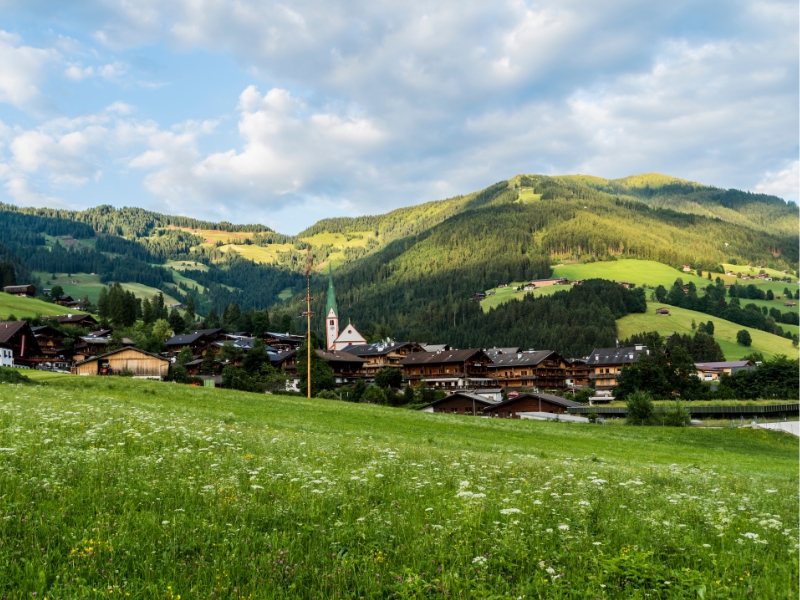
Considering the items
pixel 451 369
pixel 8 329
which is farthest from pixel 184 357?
pixel 451 369

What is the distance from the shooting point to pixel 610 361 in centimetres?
15888

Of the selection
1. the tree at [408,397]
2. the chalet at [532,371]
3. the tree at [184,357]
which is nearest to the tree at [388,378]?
the tree at [408,397]

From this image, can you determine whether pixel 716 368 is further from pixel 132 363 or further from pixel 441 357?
pixel 132 363

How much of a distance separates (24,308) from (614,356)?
155 m

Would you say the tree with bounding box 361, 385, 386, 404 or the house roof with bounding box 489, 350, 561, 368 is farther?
the house roof with bounding box 489, 350, 561, 368

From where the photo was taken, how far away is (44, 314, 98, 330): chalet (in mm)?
155625

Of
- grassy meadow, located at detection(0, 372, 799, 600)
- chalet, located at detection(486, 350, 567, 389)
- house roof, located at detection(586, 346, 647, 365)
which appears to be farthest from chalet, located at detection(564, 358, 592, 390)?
grassy meadow, located at detection(0, 372, 799, 600)

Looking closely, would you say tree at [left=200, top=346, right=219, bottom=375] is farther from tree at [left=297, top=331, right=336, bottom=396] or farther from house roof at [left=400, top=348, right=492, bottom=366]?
house roof at [left=400, top=348, right=492, bottom=366]

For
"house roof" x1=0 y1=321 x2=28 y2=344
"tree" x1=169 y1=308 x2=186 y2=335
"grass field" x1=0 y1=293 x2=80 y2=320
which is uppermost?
"grass field" x1=0 y1=293 x2=80 y2=320

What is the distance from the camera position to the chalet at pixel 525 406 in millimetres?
94062

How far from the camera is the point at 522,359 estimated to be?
6063 inches

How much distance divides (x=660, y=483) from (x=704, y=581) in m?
10.2

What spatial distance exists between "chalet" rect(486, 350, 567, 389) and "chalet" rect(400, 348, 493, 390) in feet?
10.4

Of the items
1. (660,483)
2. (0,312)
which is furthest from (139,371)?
(660,483)
